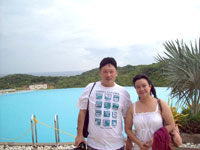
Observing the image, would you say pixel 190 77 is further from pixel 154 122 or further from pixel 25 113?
pixel 25 113

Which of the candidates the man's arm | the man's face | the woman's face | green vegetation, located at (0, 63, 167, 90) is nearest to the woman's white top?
the woman's face

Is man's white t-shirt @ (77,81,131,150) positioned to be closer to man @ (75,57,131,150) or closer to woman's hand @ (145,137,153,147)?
man @ (75,57,131,150)

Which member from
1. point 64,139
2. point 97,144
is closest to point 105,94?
point 97,144

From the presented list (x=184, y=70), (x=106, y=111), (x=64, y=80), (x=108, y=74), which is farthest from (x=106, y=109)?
(x=64, y=80)

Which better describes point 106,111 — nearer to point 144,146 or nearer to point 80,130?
point 80,130

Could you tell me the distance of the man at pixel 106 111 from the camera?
5.16ft

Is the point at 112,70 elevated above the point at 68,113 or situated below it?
above

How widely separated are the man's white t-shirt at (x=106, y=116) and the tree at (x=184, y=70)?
7.71 ft

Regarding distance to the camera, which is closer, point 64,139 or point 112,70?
point 112,70

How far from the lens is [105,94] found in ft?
5.33

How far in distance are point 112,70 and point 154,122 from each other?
58cm

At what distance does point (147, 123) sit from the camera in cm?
152

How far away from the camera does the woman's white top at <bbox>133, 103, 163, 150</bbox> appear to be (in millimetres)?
1503

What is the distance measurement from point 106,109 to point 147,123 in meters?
0.37
